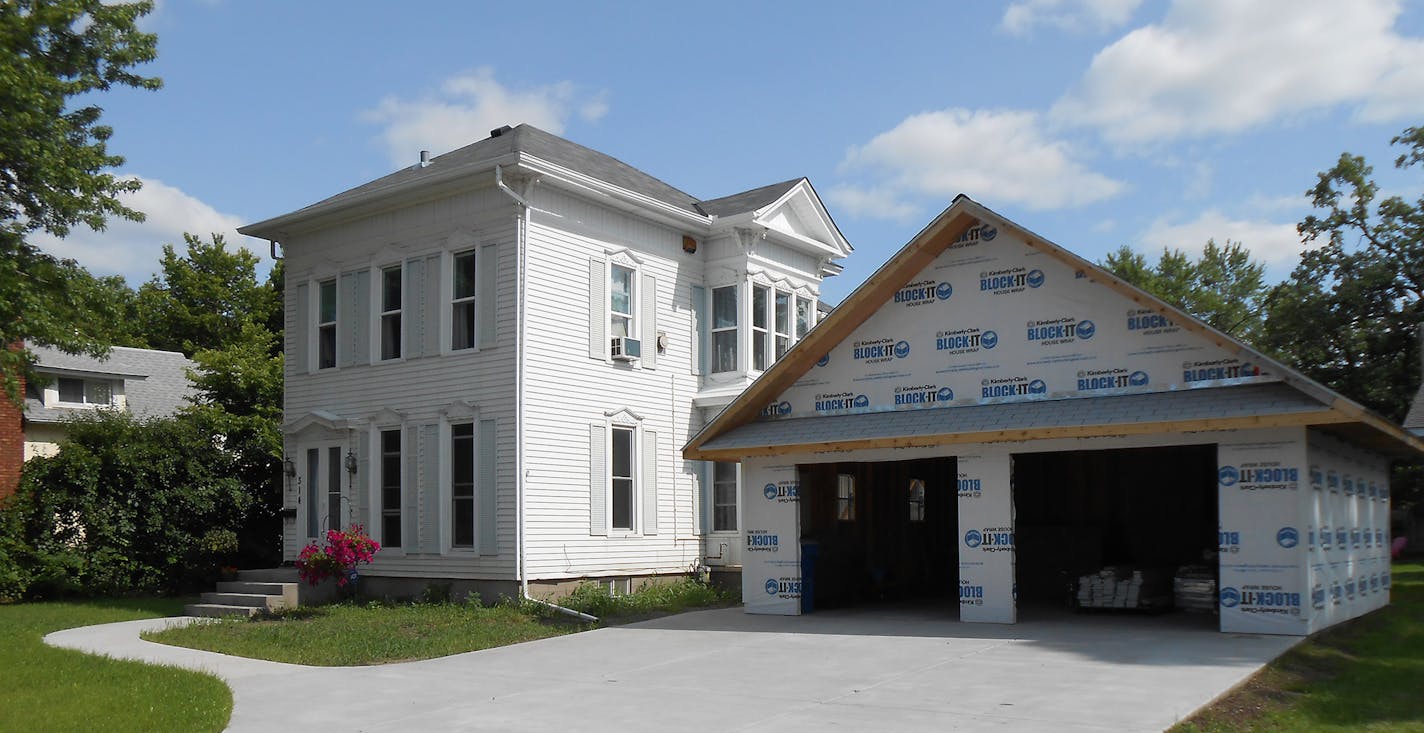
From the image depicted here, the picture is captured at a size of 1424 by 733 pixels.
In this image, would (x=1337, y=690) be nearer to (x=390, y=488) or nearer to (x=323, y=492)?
(x=390, y=488)

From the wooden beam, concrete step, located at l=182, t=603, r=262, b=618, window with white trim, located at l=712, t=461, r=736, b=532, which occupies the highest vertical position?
the wooden beam

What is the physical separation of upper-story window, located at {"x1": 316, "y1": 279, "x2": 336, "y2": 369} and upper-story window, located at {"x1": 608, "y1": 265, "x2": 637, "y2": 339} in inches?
211

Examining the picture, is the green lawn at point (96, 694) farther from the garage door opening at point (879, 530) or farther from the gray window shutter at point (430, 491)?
the garage door opening at point (879, 530)

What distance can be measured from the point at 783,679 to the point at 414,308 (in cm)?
1103

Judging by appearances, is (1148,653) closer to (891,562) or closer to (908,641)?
(908,641)

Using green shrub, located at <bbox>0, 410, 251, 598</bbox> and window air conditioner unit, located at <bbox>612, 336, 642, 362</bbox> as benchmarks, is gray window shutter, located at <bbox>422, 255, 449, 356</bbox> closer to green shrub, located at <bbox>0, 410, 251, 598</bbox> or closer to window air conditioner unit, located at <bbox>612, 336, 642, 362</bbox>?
window air conditioner unit, located at <bbox>612, 336, 642, 362</bbox>

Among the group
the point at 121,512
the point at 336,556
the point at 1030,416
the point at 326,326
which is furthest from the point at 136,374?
the point at 1030,416

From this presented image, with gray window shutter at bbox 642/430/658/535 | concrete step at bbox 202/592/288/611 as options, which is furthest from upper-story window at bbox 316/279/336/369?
gray window shutter at bbox 642/430/658/535

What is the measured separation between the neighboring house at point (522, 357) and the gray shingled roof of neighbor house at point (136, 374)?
10940mm

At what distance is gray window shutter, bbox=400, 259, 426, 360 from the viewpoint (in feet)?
65.6

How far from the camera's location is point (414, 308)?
20.1 m

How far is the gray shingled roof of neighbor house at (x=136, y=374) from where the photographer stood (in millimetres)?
29766

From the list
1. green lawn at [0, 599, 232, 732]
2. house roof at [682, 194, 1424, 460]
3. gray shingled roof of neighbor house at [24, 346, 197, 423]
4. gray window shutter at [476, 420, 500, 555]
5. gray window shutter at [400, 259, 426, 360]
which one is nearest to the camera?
green lawn at [0, 599, 232, 732]

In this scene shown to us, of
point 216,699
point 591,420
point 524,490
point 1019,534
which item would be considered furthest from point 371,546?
point 1019,534
